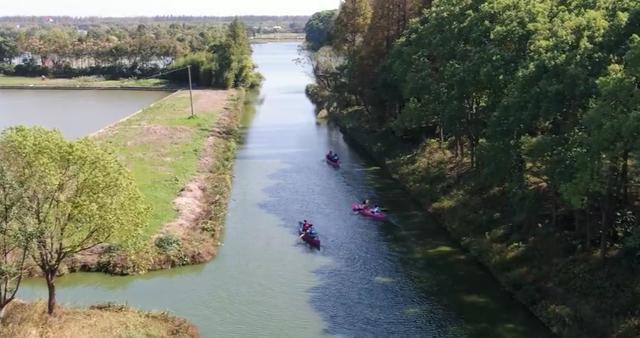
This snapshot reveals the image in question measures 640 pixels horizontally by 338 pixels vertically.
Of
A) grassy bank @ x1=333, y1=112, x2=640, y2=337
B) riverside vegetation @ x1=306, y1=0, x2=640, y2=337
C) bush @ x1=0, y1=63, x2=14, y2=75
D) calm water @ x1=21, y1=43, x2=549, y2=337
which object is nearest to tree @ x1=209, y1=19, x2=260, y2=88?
bush @ x1=0, y1=63, x2=14, y2=75

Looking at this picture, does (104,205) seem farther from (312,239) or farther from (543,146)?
(543,146)

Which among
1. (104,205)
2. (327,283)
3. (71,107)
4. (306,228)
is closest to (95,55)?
(71,107)

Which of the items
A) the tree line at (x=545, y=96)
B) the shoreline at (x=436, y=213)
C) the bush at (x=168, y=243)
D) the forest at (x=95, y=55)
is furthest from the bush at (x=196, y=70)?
the bush at (x=168, y=243)

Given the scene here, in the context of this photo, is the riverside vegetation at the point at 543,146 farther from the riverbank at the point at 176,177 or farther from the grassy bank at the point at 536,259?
the riverbank at the point at 176,177

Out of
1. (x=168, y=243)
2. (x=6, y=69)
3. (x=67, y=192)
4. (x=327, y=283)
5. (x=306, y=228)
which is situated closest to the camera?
(x=67, y=192)

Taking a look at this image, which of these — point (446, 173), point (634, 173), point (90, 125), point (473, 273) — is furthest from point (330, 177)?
point (90, 125)

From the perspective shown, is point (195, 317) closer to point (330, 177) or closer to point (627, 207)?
point (627, 207)
